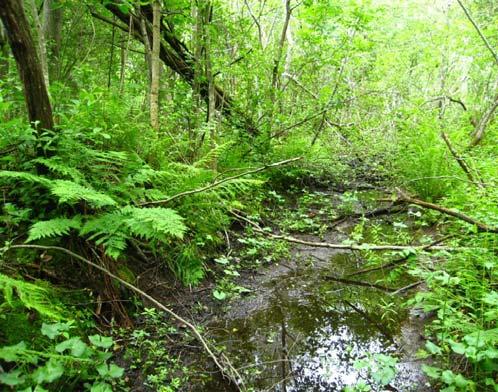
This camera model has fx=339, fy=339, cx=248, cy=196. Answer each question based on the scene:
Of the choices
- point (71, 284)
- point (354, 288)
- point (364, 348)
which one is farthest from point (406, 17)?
point (71, 284)

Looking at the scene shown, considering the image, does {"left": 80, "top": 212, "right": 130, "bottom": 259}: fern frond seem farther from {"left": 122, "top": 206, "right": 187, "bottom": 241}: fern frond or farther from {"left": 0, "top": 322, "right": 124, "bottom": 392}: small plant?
{"left": 0, "top": 322, "right": 124, "bottom": 392}: small plant

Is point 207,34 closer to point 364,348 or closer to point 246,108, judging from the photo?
point 246,108

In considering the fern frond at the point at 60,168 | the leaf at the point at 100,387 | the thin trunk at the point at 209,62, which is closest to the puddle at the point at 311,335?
the leaf at the point at 100,387

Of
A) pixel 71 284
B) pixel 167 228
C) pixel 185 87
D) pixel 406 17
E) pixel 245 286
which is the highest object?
pixel 406 17

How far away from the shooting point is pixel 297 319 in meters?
3.23

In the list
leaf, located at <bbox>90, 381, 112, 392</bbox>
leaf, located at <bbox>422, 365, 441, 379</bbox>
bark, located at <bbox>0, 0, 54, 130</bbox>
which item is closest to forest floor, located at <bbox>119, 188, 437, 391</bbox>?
leaf, located at <bbox>422, 365, 441, 379</bbox>

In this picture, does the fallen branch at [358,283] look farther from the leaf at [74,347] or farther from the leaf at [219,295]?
the leaf at [74,347]

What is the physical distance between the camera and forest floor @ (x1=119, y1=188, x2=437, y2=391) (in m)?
2.48

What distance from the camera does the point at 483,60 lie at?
881 cm

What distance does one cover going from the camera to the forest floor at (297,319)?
2.48 m

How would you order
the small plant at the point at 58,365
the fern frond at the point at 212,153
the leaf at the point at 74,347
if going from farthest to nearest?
the fern frond at the point at 212,153, the leaf at the point at 74,347, the small plant at the point at 58,365

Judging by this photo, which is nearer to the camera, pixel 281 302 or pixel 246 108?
pixel 281 302

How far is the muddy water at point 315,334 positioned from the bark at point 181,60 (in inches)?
143

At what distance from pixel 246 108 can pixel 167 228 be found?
4977mm
